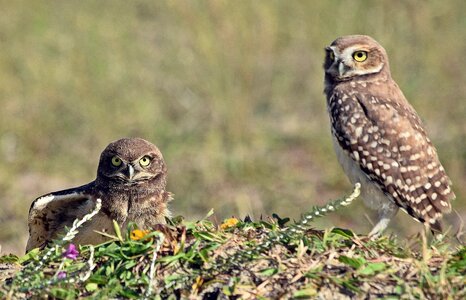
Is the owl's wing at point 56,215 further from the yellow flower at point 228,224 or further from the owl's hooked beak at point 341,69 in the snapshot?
the owl's hooked beak at point 341,69

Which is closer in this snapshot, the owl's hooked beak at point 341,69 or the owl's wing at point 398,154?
the owl's wing at point 398,154

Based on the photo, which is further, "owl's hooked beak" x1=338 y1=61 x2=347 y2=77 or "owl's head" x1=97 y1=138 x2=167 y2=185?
"owl's hooked beak" x1=338 y1=61 x2=347 y2=77

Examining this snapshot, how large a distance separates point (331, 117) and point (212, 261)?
2520 millimetres

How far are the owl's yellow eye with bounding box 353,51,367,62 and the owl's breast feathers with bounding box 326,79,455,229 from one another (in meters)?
0.18

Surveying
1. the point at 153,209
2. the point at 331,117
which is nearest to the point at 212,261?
the point at 153,209

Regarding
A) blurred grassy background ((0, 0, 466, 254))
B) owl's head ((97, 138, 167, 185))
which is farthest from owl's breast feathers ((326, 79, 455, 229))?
blurred grassy background ((0, 0, 466, 254))

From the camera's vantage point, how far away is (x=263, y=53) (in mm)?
11156

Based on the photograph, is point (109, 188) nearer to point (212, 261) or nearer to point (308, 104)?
point (212, 261)

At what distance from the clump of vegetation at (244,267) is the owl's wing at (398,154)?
5.33 feet

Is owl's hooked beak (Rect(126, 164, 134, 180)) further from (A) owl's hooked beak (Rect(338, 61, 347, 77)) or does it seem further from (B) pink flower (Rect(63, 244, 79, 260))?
(A) owl's hooked beak (Rect(338, 61, 347, 77))

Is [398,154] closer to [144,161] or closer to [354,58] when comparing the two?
[354,58]

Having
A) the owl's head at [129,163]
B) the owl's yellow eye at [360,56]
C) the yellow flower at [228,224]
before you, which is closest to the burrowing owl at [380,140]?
the owl's yellow eye at [360,56]

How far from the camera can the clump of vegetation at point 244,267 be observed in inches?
161

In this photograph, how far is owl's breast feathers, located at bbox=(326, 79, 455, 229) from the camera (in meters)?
6.25
